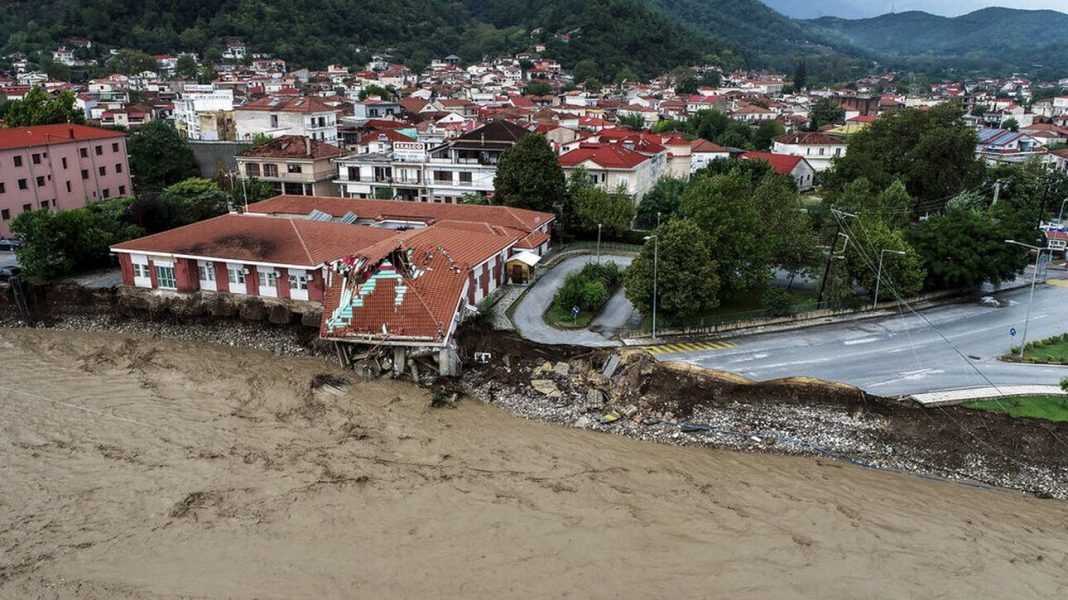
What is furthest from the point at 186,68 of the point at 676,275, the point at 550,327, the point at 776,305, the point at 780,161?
the point at 776,305

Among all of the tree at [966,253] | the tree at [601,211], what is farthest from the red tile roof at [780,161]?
the tree at [966,253]

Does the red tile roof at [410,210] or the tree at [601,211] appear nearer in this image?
the red tile roof at [410,210]

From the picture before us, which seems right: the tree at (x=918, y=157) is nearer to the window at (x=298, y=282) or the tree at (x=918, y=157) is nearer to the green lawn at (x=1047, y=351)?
the green lawn at (x=1047, y=351)

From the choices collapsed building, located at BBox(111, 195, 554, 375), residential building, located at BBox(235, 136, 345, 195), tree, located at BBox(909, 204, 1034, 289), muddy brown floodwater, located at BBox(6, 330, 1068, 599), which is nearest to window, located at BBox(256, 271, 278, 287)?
collapsed building, located at BBox(111, 195, 554, 375)

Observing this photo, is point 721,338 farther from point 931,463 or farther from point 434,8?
point 434,8

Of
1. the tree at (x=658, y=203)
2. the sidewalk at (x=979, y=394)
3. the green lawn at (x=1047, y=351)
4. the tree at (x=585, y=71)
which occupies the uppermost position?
the tree at (x=585, y=71)

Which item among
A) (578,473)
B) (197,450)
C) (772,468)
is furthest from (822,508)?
(197,450)
